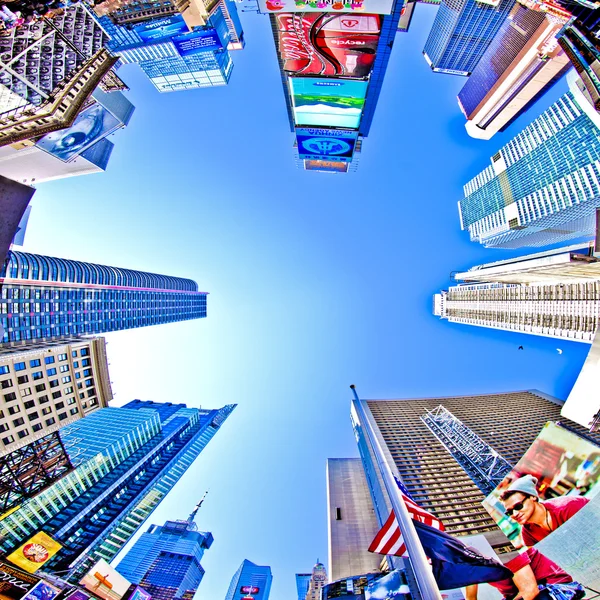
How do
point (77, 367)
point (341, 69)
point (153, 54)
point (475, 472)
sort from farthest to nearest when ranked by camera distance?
point (153, 54) → point (475, 472) → point (77, 367) → point (341, 69)

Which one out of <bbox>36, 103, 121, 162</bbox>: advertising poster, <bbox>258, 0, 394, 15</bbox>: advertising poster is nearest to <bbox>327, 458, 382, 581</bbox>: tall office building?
<bbox>258, 0, 394, 15</bbox>: advertising poster

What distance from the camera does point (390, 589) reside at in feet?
47.9

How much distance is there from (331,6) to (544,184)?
121447mm

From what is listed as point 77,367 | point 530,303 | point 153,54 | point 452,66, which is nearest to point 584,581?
point 77,367

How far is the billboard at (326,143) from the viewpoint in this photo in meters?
30.6

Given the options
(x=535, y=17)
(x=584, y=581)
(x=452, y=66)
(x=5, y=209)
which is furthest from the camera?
(x=452, y=66)

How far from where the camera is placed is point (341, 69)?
25.1 meters

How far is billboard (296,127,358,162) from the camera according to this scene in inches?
1203

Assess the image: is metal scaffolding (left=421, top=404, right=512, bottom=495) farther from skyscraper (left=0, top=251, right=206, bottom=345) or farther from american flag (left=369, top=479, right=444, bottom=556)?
skyscraper (left=0, top=251, right=206, bottom=345)

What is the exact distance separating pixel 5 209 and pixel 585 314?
4932 inches

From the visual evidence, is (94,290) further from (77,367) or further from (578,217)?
(578,217)

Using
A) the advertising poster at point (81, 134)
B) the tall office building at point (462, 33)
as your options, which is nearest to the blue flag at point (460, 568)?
the advertising poster at point (81, 134)

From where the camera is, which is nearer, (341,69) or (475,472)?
(341,69)

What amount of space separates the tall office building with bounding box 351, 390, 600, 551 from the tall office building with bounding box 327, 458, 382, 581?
12.7 metres
